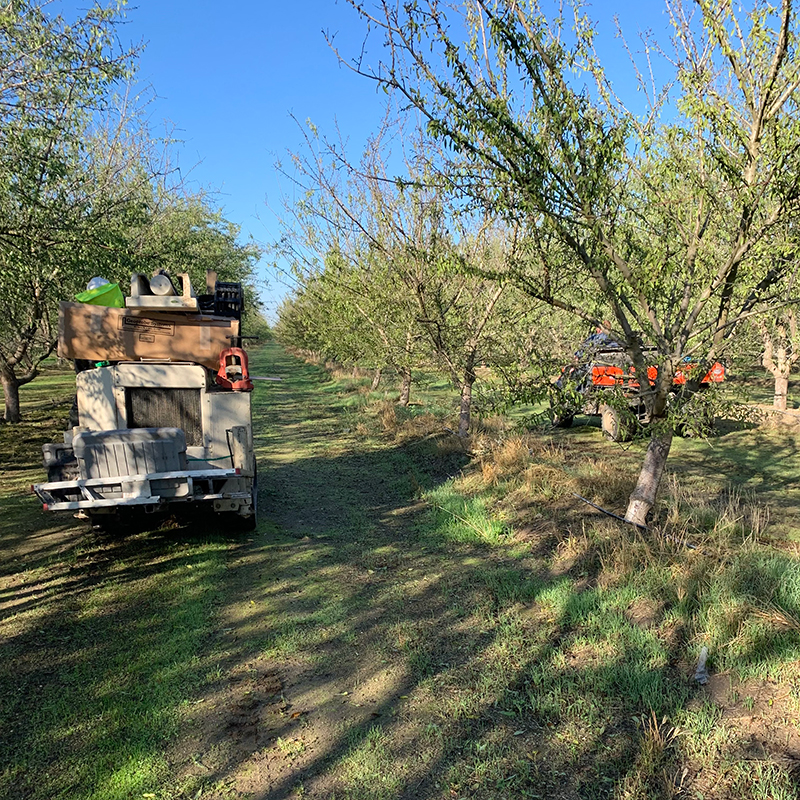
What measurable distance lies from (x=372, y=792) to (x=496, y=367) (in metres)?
3.51

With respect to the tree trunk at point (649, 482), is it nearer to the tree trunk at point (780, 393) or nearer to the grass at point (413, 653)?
the grass at point (413, 653)

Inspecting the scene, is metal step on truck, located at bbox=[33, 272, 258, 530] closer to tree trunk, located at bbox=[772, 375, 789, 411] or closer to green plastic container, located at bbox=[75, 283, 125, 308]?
green plastic container, located at bbox=[75, 283, 125, 308]

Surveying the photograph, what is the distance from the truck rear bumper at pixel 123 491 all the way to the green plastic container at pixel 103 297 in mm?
2133

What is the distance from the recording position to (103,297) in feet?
19.7

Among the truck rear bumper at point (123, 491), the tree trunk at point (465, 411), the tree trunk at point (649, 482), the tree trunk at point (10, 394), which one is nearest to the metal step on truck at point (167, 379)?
the truck rear bumper at point (123, 491)

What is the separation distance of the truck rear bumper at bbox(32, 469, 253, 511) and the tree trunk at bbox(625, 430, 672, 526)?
3.96 metres

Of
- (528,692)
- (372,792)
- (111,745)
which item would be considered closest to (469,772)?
(372,792)

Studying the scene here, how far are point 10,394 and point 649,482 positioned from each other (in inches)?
521

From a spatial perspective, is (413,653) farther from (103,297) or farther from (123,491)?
(103,297)

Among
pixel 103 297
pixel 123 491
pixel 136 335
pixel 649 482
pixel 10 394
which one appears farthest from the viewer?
pixel 10 394

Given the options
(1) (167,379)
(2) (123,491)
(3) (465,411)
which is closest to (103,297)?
(1) (167,379)

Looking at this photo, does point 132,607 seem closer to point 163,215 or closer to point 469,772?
point 469,772

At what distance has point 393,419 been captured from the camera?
43.8 ft

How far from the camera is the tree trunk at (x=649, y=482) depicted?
5250mm
